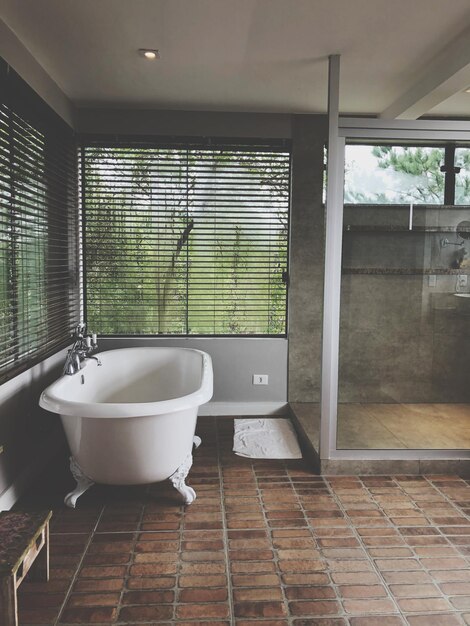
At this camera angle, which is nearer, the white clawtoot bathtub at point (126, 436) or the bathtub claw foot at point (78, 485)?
the white clawtoot bathtub at point (126, 436)

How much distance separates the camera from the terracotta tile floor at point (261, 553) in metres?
2.00

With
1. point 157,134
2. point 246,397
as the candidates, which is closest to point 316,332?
point 246,397

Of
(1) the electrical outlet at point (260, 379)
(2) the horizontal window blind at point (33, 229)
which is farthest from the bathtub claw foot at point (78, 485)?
(1) the electrical outlet at point (260, 379)

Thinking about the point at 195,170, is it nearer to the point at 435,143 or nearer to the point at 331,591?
the point at 435,143

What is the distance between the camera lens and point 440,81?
316 cm

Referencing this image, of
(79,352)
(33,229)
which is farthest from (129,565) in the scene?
(33,229)

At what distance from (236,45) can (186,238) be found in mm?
1736

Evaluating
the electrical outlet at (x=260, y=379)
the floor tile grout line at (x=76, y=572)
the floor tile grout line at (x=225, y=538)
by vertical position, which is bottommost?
the floor tile grout line at (x=76, y=572)

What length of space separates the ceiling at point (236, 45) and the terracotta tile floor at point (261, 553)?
8.20 ft

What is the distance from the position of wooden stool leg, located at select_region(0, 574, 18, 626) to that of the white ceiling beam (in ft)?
10.3

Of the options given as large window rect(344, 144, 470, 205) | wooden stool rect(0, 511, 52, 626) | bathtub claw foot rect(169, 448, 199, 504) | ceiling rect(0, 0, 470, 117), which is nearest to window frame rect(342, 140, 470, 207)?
large window rect(344, 144, 470, 205)

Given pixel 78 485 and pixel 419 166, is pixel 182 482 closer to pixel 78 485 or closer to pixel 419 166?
pixel 78 485

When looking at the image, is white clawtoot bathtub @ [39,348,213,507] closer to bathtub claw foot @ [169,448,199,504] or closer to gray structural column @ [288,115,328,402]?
bathtub claw foot @ [169,448,199,504]

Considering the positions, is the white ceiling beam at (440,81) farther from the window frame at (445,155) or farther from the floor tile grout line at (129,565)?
the floor tile grout line at (129,565)
